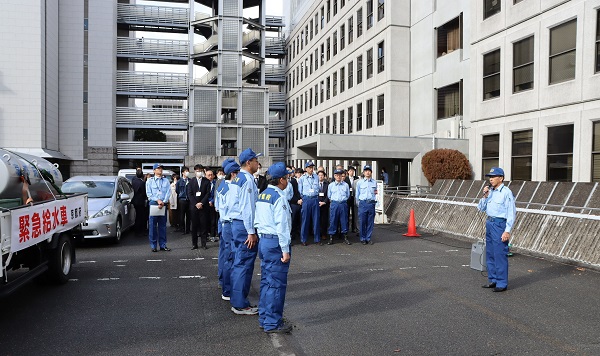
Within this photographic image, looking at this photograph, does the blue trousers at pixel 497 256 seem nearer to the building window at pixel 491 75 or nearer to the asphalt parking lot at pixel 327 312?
the asphalt parking lot at pixel 327 312

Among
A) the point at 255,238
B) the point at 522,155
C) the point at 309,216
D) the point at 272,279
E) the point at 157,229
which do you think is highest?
the point at 522,155

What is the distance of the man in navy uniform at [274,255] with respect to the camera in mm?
5578

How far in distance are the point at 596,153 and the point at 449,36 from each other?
14.3 m

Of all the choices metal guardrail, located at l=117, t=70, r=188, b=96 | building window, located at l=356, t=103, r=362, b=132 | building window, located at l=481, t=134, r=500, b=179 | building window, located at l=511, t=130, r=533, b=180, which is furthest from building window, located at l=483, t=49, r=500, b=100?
metal guardrail, located at l=117, t=70, r=188, b=96

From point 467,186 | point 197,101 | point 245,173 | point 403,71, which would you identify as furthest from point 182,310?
point 197,101

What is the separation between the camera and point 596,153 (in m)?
15.6

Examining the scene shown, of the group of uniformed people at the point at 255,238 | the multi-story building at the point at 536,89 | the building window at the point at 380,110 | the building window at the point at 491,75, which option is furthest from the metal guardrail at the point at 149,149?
the group of uniformed people at the point at 255,238

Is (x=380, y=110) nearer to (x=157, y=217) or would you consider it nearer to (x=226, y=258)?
(x=157, y=217)

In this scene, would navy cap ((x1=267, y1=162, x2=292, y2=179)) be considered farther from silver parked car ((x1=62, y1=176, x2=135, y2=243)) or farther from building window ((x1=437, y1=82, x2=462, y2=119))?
building window ((x1=437, y1=82, x2=462, y2=119))

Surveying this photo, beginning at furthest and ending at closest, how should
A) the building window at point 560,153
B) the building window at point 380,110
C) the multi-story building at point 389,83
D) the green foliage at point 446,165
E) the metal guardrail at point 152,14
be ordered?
the metal guardrail at point 152,14
the building window at point 380,110
the multi-story building at point 389,83
the green foliage at point 446,165
the building window at point 560,153

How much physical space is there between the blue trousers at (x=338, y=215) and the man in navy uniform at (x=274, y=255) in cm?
777

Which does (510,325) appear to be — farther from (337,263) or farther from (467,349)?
(337,263)

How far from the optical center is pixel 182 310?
21.6 ft

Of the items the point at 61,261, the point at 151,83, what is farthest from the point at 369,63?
the point at 61,261
